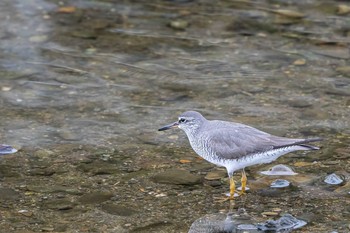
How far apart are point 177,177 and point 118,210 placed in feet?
3.32

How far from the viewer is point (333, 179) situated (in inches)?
356

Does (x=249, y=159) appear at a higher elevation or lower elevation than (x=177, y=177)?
higher

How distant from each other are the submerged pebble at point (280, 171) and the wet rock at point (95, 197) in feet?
6.20

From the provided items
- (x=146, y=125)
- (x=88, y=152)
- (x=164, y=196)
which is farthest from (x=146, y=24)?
(x=164, y=196)

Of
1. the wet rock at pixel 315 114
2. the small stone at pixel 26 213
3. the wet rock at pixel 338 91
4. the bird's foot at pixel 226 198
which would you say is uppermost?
the wet rock at pixel 338 91

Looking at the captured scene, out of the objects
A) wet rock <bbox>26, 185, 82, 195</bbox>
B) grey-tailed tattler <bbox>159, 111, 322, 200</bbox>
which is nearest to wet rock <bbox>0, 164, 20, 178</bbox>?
wet rock <bbox>26, 185, 82, 195</bbox>

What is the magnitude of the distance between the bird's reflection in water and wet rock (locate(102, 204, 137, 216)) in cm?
71

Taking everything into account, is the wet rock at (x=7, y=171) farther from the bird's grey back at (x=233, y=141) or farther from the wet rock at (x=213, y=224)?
the wet rock at (x=213, y=224)

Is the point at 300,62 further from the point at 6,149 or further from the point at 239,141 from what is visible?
the point at 6,149

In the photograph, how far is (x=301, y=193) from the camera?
29.0 feet

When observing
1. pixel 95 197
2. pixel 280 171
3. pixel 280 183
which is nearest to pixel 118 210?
pixel 95 197

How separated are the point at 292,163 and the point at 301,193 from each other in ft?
2.82

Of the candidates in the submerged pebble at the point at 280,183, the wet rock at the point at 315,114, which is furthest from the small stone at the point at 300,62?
the submerged pebble at the point at 280,183

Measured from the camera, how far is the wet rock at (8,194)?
870 centimetres
